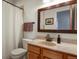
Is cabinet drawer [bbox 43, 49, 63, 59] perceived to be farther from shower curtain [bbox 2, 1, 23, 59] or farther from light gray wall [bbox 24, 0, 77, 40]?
shower curtain [bbox 2, 1, 23, 59]

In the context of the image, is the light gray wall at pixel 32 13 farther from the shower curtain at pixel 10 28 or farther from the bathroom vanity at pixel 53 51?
the bathroom vanity at pixel 53 51

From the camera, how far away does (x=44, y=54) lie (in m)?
1.78

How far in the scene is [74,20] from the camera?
1.85 meters

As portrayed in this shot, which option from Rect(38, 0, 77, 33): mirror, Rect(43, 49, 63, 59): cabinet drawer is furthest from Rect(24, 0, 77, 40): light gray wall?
Rect(43, 49, 63, 59): cabinet drawer

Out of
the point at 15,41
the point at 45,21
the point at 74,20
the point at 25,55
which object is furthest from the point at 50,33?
the point at 15,41

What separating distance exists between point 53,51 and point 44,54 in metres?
0.25

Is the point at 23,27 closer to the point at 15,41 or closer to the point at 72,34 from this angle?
the point at 15,41

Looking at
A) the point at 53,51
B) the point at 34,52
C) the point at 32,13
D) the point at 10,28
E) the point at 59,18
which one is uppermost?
the point at 32,13

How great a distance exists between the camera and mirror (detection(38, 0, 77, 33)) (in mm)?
1892

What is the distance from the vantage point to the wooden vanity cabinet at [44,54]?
142 cm

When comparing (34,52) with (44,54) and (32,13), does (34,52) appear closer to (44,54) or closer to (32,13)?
(44,54)

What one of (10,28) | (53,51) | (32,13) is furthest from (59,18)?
(10,28)

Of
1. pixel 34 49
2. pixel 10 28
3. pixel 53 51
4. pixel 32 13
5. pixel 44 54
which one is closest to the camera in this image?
pixel 53 51

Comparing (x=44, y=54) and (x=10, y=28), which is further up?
(x=10, y=28)
